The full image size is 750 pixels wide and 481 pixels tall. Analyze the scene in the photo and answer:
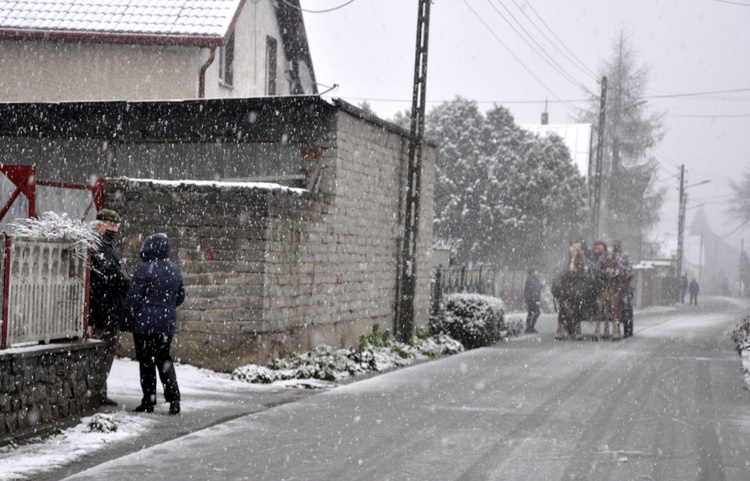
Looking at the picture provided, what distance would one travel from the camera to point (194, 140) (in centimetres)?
1577

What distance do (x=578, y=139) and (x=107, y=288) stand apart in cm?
5160

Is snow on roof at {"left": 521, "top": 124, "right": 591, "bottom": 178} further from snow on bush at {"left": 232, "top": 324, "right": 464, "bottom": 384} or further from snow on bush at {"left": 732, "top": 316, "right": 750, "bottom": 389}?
snow on bush at {"left": 232, "top": 324, "right": 464, "bottom": 384}

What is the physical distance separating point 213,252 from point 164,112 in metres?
3.22

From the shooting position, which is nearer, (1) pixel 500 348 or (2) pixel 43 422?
(2) pixel 43 422

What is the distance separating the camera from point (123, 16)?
24.0m

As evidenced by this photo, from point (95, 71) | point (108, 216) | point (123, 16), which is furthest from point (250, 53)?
point (108, 216)

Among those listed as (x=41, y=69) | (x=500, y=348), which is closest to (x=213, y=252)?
(x=500, y=348)

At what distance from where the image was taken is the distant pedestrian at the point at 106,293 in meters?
10.1

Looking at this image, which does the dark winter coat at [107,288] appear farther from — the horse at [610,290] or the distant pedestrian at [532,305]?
the distant pedestrian at [532,305]

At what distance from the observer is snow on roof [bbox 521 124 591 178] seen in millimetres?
58875

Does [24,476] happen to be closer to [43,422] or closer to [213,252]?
[43,422]

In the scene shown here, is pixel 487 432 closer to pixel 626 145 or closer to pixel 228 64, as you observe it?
pixel 228 64

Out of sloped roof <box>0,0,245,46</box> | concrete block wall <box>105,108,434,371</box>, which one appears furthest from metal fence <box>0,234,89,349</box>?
sloped roof <box>0,0,245,46</box>

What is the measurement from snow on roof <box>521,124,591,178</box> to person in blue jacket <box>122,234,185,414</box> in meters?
49.6
